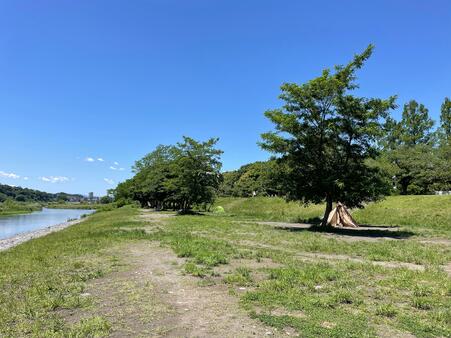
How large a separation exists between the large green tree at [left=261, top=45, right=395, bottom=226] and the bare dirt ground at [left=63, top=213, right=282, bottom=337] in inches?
595

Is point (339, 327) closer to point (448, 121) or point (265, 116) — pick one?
point (265, 116)

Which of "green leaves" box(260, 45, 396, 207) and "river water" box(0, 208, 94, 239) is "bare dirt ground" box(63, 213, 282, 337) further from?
"river water" box(0, 208, 94, 239)

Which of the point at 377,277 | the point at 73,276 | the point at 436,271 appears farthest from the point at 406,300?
the point at 73,276

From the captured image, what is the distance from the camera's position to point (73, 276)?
927cm

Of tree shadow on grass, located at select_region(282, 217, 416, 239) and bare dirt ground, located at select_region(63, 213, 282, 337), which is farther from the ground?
tree shadow on grass, located at select_region(282, 217, 416, 239)

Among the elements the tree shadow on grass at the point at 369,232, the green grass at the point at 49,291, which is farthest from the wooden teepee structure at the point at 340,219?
the green grass at the point at 49,291

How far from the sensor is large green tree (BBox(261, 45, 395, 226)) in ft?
75.2

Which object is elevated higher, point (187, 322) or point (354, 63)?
point (354, 63)

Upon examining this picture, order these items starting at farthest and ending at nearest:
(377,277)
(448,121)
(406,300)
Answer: (448,121) < (377,277) < (406,300)

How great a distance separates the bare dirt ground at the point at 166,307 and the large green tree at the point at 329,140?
49.6ft

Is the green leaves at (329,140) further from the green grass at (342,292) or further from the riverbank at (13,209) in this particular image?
the riverbank at (13,209)

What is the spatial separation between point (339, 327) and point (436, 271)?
18.5 feet

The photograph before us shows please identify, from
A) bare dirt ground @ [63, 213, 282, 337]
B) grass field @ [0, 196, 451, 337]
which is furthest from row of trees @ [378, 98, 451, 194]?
bare dirt ground @ [63, 213, 282, 337]

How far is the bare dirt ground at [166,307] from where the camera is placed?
554cm
